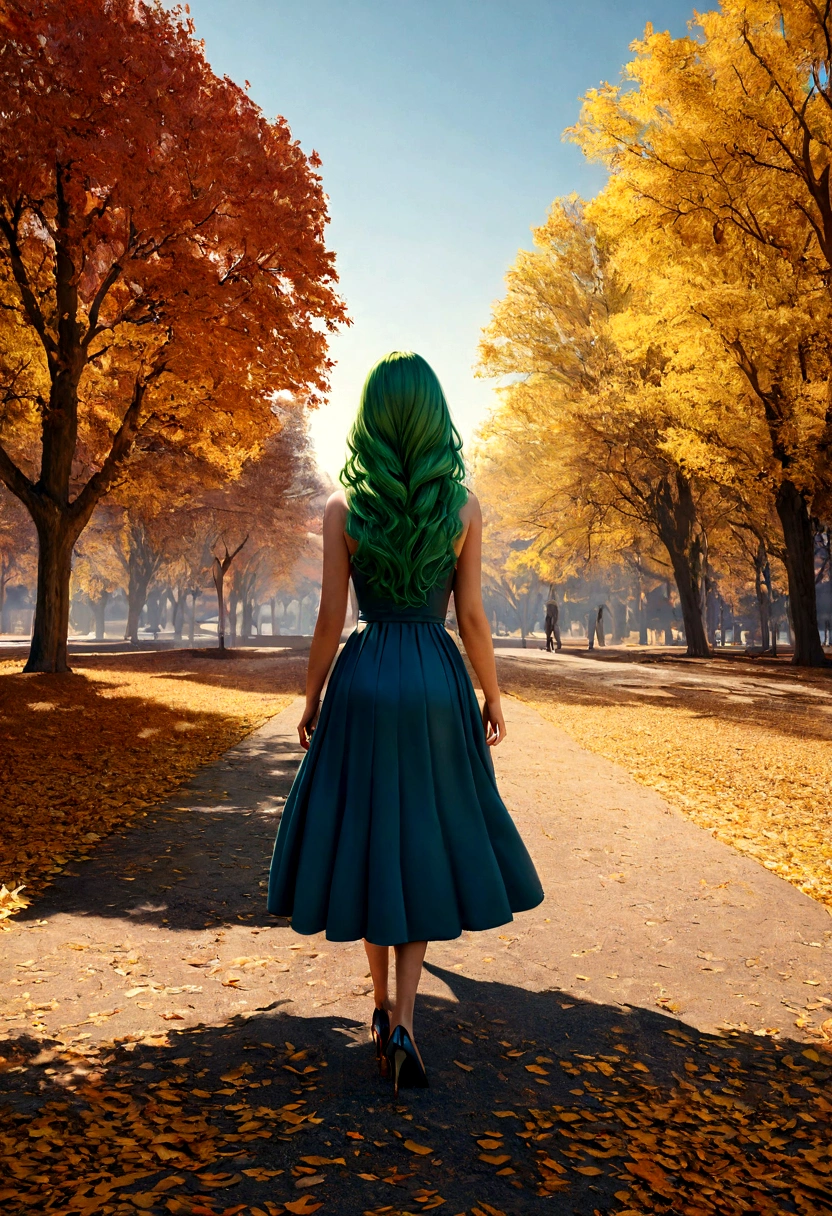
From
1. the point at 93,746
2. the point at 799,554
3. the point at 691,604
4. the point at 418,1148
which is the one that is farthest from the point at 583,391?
the point at 418,1148

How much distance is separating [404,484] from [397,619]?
465 mm

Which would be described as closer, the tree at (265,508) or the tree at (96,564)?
the tree at (265,508)

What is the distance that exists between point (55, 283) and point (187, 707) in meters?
8.19

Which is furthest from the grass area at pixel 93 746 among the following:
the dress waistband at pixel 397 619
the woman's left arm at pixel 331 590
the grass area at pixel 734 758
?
the grass area at pixel 734 758

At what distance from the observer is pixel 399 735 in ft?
9.61

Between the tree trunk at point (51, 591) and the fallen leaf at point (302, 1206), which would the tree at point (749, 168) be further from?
the fallen leaf at point (302, 1206)

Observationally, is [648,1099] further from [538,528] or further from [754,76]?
[538,528]

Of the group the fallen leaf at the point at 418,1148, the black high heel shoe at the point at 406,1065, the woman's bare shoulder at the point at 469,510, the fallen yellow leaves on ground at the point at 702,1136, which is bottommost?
the fallen yellow leaves on ground at the point at 702,1136

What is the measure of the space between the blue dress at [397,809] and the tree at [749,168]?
47.6ft

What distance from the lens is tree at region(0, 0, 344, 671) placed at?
461 inches

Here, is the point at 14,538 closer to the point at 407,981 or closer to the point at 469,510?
the point at 469,510

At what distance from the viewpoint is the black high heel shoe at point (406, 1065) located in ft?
8.94

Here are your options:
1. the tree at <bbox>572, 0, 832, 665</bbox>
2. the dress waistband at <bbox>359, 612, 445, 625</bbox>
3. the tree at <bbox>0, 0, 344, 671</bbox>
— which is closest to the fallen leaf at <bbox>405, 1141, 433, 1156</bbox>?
the dress waistband at <bbox>359, 612, 445, 625</bbox>

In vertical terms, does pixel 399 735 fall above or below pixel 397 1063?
above
